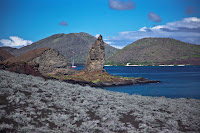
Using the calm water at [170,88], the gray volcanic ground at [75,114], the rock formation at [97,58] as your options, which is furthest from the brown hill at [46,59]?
the gray volcanic ground at [75,114]

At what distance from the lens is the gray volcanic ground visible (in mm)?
9828

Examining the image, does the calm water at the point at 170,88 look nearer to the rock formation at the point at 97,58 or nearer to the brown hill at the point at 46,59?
the rock formation at the point at 97,58

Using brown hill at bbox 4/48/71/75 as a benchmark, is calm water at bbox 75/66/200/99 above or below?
below

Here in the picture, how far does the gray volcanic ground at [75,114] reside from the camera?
9.83 meters

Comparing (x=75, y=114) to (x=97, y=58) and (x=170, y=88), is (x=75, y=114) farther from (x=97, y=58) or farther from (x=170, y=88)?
(x=97, y=58)

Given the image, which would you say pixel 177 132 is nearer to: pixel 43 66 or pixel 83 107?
pixel 83 107

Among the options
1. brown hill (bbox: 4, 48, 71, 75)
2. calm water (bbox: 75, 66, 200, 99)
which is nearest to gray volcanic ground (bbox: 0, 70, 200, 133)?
calm water (bbox: 75, 66, 200, 99)

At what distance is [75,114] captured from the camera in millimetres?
11398

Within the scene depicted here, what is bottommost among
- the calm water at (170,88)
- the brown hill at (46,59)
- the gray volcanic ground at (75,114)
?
the calm water at (170,88)

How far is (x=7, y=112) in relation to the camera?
10.0m

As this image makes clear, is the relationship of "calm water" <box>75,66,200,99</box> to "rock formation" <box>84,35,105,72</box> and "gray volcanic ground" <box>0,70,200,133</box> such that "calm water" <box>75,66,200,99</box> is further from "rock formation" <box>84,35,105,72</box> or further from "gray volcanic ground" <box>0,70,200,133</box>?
"gray volcanic ground" <box>0,70,200,133</box>

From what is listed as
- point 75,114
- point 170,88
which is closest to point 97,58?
point 170,88

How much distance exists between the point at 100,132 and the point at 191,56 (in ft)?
667

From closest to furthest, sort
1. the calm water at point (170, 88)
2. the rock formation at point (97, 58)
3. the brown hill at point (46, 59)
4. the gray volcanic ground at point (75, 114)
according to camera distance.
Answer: the gray volcanic ground at point (75, 114)
the calm water at point (170, 88)
the brown hill at point (46, 59)
the rock formation at point (97, 58)
